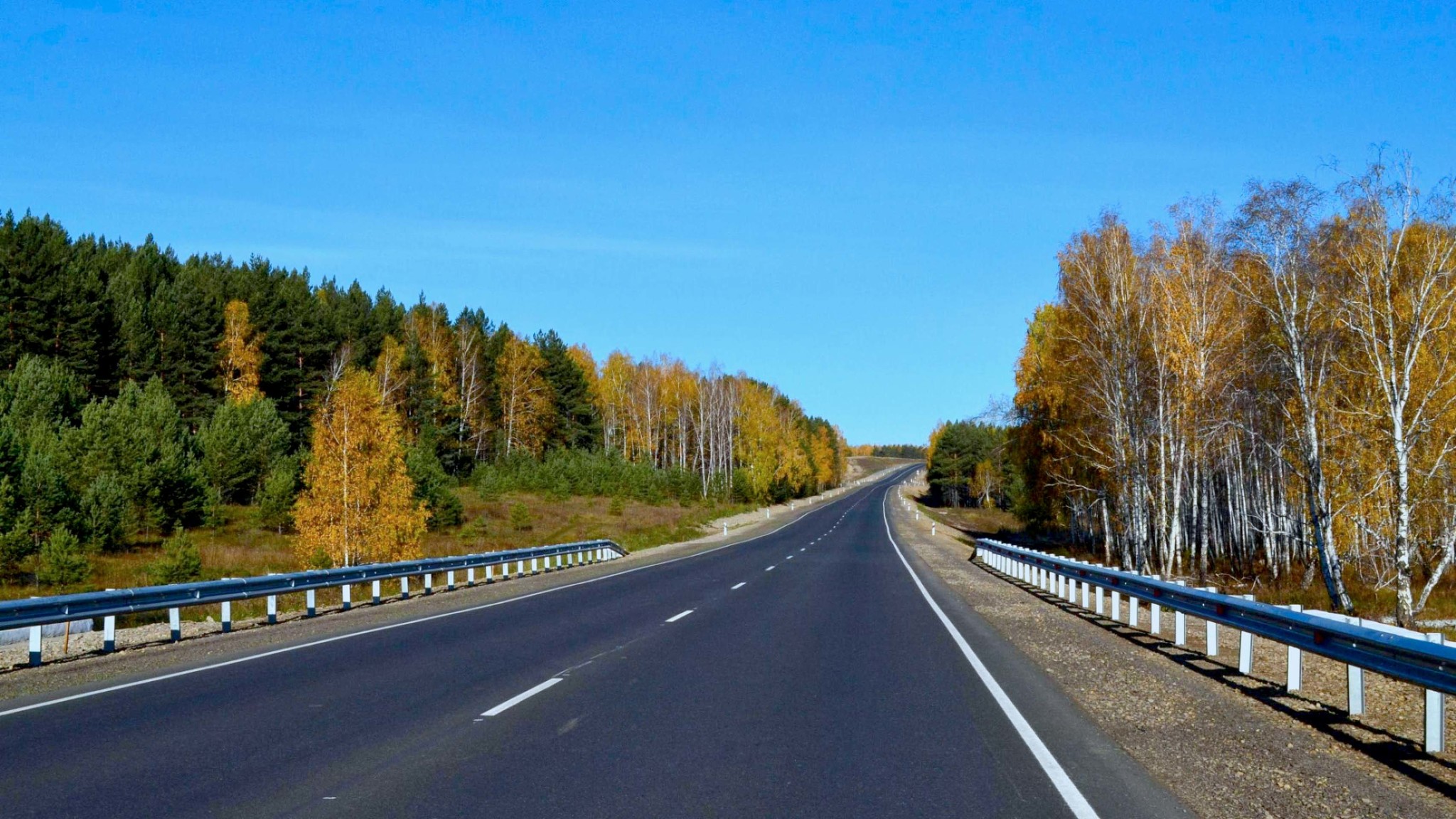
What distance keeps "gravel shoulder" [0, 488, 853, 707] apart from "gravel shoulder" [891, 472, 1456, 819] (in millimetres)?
10368

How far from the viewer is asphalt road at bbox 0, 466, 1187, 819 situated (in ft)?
20.1

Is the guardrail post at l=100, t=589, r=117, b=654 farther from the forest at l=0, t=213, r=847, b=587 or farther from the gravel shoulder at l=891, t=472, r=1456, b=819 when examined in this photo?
the forest at l=0, t=213, r=847, b=587

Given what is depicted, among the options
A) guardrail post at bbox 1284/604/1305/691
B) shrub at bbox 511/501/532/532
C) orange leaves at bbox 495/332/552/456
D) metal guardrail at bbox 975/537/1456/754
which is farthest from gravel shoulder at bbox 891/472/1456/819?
orange leaves at bbox 495/332/552/456

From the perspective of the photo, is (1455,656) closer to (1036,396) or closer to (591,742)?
(591,742)

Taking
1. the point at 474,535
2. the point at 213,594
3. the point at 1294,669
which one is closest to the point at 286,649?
the point at 213,594

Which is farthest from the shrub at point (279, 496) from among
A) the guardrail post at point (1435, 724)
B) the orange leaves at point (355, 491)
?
the guardrail post at point (1435, 724)

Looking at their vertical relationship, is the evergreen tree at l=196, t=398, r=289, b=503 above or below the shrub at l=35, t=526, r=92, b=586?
above

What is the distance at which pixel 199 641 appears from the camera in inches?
622

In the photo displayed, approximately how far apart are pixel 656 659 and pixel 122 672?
628 centimetres

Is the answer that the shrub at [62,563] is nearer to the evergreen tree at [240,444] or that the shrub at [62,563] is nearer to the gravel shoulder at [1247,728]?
the evergreen tree at [240,444]

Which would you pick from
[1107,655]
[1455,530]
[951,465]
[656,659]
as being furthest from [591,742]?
[951,465]

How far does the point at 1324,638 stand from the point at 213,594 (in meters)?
15.8

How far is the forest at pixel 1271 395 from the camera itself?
21766 millimetres

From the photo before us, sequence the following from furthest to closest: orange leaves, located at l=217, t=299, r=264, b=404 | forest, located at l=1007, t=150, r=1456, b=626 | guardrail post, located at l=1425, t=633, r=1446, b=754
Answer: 1. orange leaves, located at l=217, t=299, r=264, b=404
2. forest, located at l=1007, t=150, r=1456, b=626
3. guardrail post, located at l=1425, t=633, r=1446, b=754
